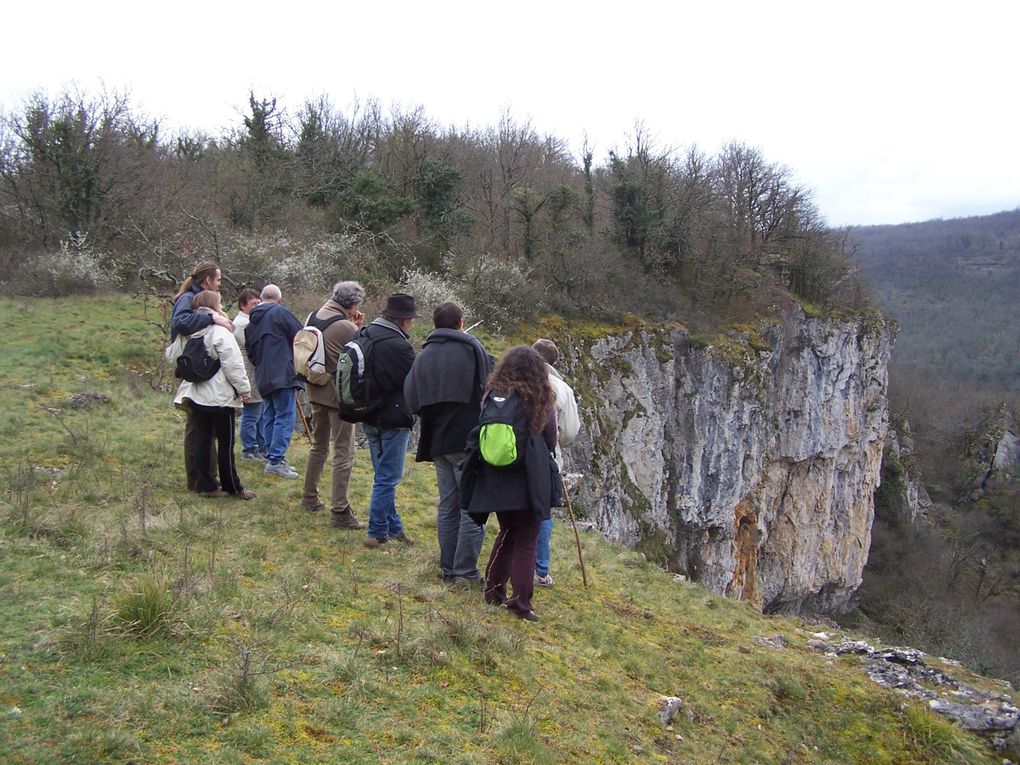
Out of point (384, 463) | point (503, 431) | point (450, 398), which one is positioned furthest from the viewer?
point (384, 463)

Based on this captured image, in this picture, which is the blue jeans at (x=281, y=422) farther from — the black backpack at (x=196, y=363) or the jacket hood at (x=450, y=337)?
the jacket hood at (x=450, y=337)

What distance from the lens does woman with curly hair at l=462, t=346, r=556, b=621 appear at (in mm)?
4805

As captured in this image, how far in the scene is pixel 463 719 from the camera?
11.7 ft

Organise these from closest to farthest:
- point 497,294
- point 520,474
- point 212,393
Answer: point 520,474
point 212,393
point 497,294

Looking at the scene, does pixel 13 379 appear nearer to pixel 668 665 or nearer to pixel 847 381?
pixel 668 665

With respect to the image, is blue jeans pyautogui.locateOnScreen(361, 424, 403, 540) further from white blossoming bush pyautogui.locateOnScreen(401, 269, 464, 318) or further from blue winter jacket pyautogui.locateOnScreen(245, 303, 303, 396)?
white blossoming bush pyautogui.locateOnScreen(401, 269, 464, 318)

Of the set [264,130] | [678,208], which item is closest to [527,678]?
[264,130]

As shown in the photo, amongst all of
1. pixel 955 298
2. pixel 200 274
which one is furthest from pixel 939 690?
pixel 955 298

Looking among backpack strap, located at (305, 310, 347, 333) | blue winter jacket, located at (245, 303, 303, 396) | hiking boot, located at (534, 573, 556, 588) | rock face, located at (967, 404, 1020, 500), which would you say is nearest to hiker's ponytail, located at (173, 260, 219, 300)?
backpack strap, located at (305, 310, 347, 333)

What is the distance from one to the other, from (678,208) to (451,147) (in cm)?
946

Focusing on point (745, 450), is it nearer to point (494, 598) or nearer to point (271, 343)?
point (271, 343)

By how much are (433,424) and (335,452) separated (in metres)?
1.44

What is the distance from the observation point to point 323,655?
3.82 m

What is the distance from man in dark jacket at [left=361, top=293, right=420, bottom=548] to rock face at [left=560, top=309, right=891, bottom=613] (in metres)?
13.4
